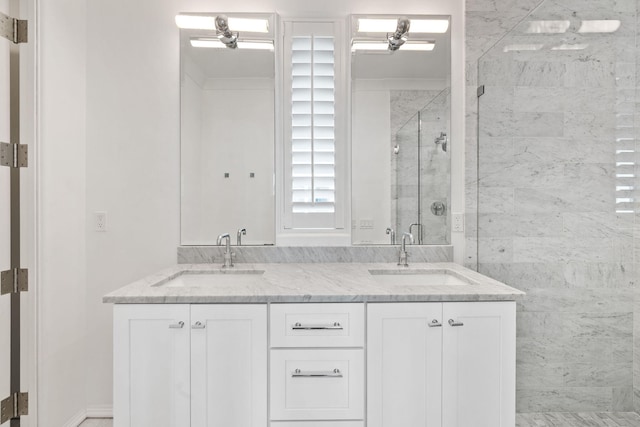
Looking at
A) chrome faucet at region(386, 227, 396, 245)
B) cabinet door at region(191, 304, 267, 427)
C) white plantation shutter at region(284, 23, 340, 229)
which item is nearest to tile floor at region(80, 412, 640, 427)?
cabinet door at region(191, 304, 267, 427)

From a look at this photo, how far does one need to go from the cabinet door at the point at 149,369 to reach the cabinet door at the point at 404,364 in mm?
752

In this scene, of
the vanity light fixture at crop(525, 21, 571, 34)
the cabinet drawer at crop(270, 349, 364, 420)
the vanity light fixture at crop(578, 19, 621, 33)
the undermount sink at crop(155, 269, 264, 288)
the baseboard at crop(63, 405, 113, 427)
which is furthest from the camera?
the baseboard at crop(63, 405, 113, 427)

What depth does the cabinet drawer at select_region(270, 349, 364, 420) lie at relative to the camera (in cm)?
153

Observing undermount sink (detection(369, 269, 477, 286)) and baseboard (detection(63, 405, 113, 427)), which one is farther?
baseboard (detection(63, 405, 113, 427))

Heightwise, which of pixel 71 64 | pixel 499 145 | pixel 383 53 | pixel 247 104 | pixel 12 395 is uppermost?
pixel 383 53

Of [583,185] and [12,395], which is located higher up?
[583,185]

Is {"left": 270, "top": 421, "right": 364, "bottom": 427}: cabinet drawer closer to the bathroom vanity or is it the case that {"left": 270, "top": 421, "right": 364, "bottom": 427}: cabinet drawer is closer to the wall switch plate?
the bathroom vanity

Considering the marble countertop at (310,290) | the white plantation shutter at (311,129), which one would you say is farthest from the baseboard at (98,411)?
the white plantation shutter at (311,129)

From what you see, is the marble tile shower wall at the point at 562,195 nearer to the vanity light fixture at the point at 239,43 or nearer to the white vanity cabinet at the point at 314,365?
the white vanity cabinet at the point at 314,365

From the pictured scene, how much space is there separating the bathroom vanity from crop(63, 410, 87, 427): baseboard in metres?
0.79

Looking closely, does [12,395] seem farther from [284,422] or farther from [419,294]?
[419,294]

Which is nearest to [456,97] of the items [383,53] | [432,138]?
[432,138]

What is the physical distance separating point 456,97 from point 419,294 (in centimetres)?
132

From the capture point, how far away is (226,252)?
2150 mm
